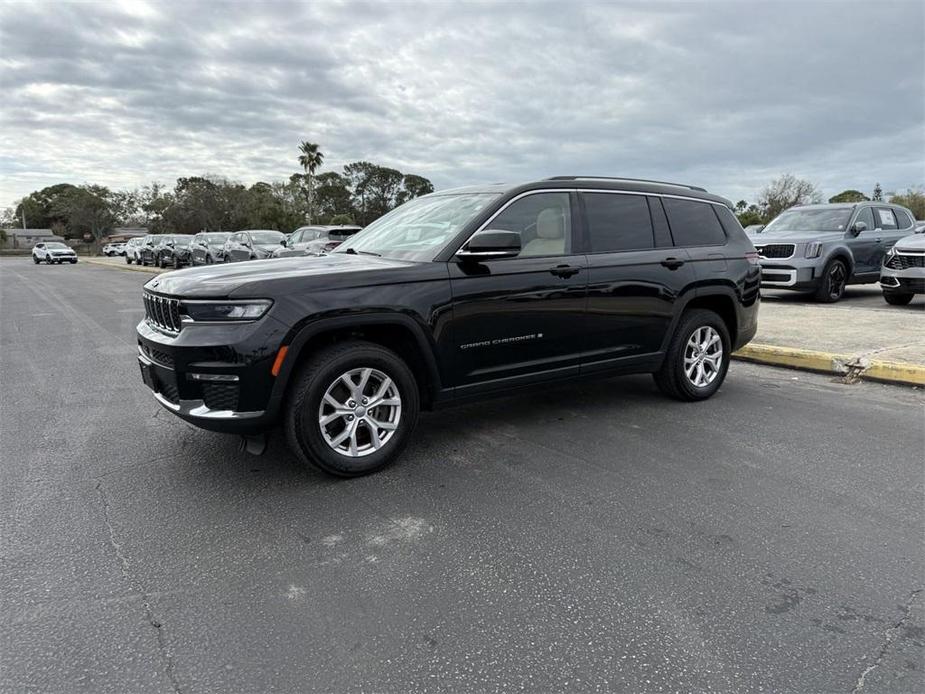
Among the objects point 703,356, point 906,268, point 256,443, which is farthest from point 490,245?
point 906,268

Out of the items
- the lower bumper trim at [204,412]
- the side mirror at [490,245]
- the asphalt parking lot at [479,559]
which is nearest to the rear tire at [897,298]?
the asphalt parking lot at [479,559]

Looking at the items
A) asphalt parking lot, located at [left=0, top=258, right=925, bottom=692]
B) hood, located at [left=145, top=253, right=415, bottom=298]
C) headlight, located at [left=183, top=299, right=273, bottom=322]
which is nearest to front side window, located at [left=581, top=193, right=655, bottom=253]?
asphalt parking lot, located at [left=0, top=258, right=925, bottom=692]

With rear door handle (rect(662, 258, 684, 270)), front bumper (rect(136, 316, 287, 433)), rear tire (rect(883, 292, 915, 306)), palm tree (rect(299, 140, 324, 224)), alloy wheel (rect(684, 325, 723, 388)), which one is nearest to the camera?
front bumper (rect(136, 316, 287, 433))

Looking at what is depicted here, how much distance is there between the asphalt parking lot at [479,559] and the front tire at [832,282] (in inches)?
292

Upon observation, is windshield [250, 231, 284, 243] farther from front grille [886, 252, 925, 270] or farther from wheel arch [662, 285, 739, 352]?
wheel arch [662, 285, 739, 352]

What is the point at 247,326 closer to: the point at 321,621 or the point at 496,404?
the point at 321,621

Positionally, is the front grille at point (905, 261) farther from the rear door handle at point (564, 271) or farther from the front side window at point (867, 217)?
the rear door handle at point (564, 271)

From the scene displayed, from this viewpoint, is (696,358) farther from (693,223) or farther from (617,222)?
(617,222)

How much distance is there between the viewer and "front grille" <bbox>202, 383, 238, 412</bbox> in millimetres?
3471

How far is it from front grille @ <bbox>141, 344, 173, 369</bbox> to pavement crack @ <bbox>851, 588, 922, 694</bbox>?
3543 millimetres

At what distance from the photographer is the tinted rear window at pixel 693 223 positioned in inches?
213

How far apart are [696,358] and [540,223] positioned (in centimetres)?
205

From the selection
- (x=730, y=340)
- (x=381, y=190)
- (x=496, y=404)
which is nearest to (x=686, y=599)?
(x=496, y=404)

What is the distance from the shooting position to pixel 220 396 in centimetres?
349
